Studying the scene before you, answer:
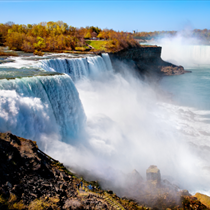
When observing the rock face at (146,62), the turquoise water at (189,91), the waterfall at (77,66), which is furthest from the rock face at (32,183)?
the rock face at (146,62)

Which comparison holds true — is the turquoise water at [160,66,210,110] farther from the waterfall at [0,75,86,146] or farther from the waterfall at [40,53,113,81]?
the waterfall at [0,75,86,146]

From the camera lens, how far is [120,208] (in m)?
4.93

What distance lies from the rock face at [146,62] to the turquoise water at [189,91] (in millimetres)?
3253

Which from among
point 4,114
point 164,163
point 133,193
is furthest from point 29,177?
point 164,163

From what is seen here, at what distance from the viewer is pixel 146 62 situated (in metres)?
40.9

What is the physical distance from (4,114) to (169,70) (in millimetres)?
38814

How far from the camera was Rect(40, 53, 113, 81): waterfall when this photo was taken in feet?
55.4

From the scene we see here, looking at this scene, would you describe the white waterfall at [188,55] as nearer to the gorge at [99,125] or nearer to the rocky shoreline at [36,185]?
the gorge at [99,125]

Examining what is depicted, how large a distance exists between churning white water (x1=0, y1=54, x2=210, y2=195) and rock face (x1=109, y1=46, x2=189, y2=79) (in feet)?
41.9

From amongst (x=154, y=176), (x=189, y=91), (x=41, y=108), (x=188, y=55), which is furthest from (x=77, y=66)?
(x=188, y=55)

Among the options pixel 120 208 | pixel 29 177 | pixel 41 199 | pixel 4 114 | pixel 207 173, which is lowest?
pixel 207 173

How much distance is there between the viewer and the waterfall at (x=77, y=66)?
16.9m

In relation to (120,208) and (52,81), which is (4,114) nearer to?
(52,81)

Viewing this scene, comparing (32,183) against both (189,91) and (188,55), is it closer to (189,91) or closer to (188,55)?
(189,91)
